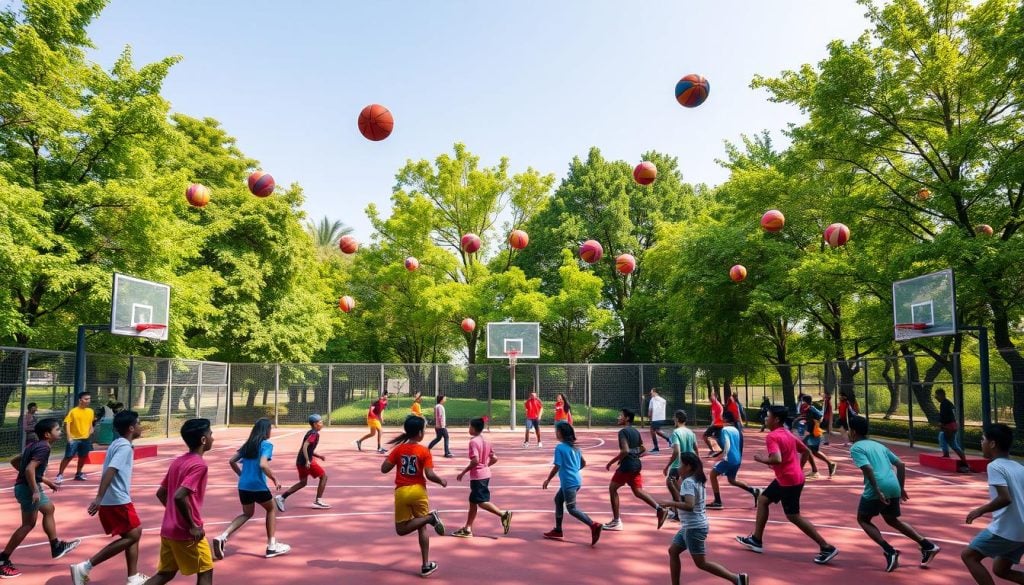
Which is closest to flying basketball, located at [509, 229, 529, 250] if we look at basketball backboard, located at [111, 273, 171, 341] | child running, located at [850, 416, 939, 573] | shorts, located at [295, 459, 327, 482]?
basketball backboard, located at [111, 273, 171, 341]

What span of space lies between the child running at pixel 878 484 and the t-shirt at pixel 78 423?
14.5m

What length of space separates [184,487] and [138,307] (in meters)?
14.9

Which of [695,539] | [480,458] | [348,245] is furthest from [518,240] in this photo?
[695,539]

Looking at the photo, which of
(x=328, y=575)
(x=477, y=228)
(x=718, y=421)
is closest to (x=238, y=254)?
(x=477, y=228)

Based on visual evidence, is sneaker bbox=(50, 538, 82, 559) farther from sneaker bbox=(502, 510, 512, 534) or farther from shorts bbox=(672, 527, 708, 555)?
shorts bbox=(672, 527, 708, 555)

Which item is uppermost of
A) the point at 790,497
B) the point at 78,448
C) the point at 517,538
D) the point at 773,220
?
the point at 773,220

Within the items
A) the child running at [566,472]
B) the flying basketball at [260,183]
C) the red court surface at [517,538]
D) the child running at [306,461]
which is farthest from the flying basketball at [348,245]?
the child running at [566,472]

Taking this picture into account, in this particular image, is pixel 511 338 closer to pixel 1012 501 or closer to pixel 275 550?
pixel 275 550

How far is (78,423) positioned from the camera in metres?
13.3

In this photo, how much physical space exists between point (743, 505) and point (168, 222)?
20.8m

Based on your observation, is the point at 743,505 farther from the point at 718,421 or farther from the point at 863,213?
the point at 863,213

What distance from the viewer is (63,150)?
20.0 m

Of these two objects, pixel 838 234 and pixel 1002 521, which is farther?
pixel 838 234

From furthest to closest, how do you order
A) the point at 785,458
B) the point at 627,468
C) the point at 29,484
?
1. the point at 627,468
2. the point at 785,458
3. the point at 29,484
